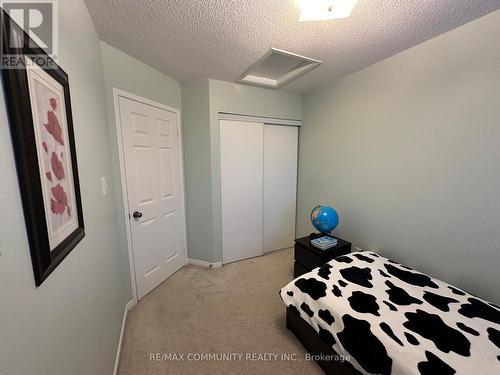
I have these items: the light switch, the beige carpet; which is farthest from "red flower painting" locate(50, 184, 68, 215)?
the beige carpet

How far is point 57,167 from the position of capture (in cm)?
76

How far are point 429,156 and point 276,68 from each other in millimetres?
1652

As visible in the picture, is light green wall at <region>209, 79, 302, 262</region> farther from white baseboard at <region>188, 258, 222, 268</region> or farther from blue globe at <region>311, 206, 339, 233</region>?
blue globe at <region>311, 206, 339, 233</region>

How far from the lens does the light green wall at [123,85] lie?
160 cm

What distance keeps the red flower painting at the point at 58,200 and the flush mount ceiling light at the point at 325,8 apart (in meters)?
1.51

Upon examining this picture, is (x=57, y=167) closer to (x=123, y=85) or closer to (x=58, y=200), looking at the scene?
(x=58, y=200)

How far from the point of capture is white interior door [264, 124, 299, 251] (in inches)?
109

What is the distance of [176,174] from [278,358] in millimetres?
1993

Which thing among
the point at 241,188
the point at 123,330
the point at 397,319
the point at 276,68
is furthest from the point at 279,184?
the point at 123,330

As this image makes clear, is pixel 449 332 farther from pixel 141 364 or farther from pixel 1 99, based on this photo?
pixel 1 99

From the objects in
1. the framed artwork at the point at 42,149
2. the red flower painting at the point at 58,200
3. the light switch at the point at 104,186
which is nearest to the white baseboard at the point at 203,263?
the light switch at the point at 104,186

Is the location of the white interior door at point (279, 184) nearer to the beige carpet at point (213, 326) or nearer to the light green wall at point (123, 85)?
the beige carpet at point (213, 326)

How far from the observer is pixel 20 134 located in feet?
1.81

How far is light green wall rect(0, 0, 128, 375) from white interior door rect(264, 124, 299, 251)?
1.82 metres
